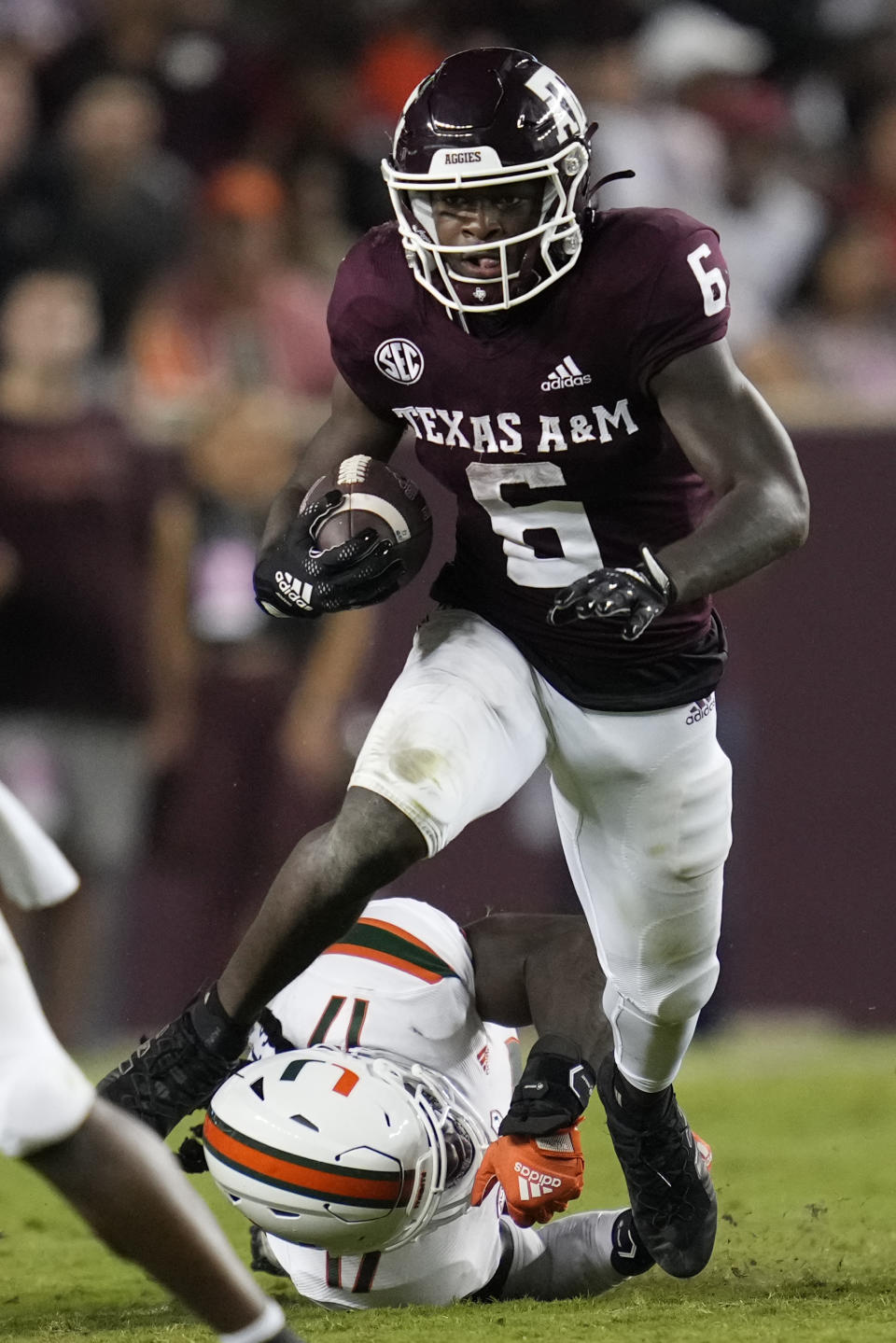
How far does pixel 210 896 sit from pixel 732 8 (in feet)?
16.9

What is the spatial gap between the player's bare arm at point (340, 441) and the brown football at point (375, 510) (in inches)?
2.1

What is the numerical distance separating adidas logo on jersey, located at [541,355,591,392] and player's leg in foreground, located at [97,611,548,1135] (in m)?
0.50

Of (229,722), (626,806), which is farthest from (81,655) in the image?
(626,806)

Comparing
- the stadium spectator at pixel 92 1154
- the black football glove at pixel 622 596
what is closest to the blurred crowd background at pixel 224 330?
the black football glove at pixel 622 596

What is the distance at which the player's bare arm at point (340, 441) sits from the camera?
370cm

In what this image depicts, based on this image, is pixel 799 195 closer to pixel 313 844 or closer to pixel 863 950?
pixel 863 950

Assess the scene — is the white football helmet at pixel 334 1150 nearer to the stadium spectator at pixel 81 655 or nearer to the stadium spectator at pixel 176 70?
the stadium spectator at pixel 81 655

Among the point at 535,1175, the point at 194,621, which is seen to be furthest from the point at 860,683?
the point at 535,1175

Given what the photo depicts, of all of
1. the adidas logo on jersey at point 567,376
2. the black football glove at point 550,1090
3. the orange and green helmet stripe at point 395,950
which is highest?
the adidas logo on jersey at point 567,376

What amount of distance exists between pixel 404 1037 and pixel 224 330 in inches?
170

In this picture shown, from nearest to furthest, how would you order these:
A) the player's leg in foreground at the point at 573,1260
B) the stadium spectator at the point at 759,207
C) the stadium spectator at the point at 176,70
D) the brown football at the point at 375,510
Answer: the brown football at the point at 375,510, the player's leg in foreground at the point at 573,1260, the stadium spectator at the point at 176,70, the stadium spectator at the point at 759,207

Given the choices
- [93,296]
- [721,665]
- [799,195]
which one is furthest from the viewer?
[799,195]

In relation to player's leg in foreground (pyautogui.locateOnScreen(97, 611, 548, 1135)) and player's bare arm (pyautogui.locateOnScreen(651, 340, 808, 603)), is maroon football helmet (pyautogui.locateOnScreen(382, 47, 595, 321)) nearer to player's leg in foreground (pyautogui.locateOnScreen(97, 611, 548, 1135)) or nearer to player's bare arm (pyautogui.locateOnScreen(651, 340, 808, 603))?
player's bare arm (pyautogui.locateOnScreen(651, 340, 808, 603))

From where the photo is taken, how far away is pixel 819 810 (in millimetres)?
6578
